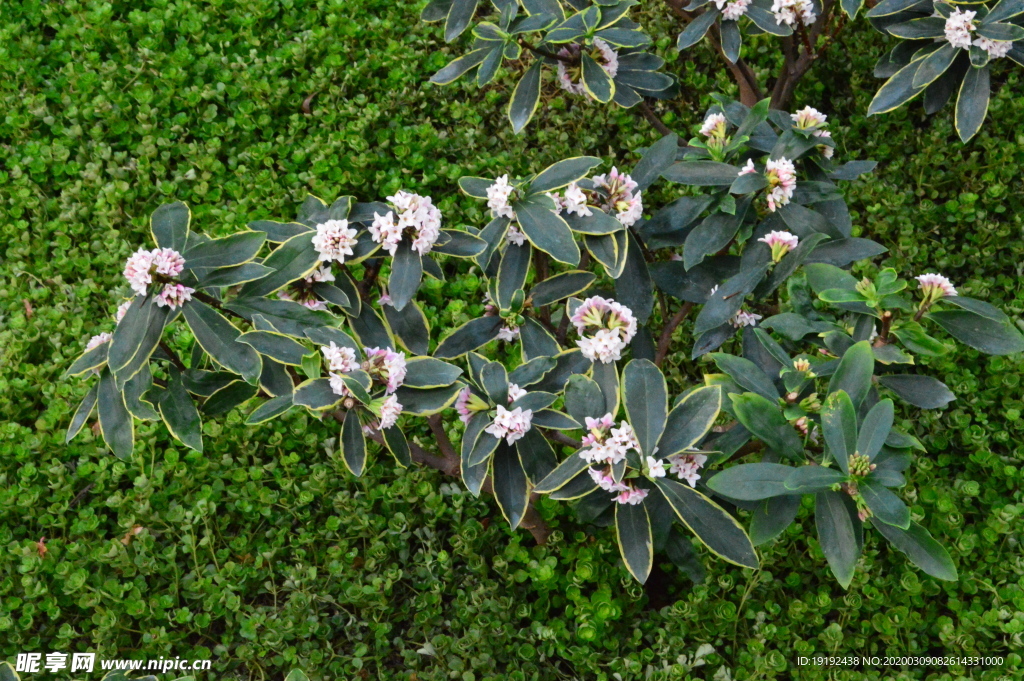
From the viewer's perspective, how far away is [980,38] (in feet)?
7.77

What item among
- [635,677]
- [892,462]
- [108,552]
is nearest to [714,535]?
[892,462]

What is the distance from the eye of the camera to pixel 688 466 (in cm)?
184

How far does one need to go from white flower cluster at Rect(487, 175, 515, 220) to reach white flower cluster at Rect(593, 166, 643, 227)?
0.73 ft

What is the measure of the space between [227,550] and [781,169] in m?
1.75

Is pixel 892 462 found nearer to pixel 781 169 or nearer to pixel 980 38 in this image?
pixel 781 169

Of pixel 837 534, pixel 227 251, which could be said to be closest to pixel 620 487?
pixel 837 534

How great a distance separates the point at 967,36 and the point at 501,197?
4.69 feet

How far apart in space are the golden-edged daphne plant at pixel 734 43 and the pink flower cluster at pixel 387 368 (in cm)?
92

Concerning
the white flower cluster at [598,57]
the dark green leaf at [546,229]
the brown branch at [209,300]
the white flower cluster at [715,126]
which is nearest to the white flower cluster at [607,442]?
the dark green leaf at [546,229]

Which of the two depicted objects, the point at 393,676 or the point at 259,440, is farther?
the point at 259,440

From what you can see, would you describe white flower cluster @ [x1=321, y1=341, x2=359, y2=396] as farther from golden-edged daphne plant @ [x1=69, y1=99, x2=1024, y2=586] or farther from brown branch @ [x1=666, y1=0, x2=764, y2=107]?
brown branch @ [x1=666, y1=0, x2=764, y2=107]

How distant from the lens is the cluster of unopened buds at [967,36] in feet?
7.71

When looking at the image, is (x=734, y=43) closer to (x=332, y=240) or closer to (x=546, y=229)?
(x=546, y=229)

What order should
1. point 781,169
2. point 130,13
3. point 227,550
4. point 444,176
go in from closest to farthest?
1. point 781,169
2. point 227,550
3. point 444,176
4. point 130,13
